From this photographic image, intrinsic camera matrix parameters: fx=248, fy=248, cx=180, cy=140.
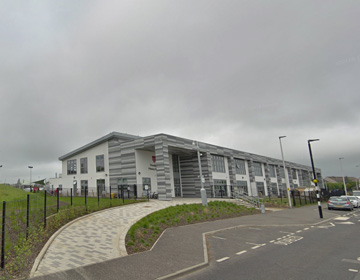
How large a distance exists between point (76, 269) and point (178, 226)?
824 cm

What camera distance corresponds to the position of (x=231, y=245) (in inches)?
403

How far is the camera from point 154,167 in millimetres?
34156

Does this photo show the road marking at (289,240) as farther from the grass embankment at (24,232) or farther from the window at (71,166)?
the window at (71,166)

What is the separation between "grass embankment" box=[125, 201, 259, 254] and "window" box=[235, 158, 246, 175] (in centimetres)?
2383

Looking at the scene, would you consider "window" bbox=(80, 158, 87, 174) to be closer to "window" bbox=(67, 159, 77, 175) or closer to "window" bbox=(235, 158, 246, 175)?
"window" bbox=(67, 159, 77, 175)

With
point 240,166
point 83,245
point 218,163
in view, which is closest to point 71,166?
point 218,163

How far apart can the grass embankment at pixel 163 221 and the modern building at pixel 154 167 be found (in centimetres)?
837

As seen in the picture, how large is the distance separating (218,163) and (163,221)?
27.7m

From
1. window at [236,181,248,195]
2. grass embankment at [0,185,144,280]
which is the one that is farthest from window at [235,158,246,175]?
grass embankment at [0,185,144,280]

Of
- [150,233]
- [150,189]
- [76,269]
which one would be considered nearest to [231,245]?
[150,233]

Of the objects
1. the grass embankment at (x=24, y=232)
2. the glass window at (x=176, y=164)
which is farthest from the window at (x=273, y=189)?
the grass embankment at (x=24, y=232)

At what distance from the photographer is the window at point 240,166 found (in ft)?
154

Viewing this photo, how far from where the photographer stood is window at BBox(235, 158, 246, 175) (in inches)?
1849

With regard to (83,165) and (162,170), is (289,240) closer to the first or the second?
(162,170)
